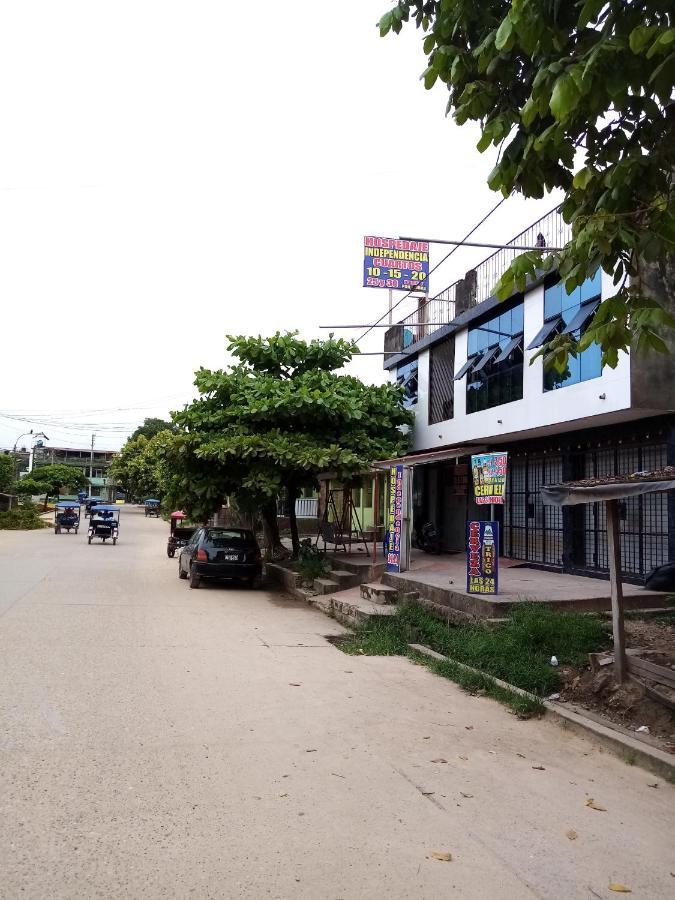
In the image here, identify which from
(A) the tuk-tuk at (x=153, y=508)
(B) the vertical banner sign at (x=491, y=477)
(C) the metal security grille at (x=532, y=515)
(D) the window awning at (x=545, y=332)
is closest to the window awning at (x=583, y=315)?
(D) the window awning at (x=545, y=332)

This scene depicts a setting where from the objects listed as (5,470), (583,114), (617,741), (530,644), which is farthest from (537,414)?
(5,470)

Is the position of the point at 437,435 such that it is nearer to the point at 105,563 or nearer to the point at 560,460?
the point at 560,460

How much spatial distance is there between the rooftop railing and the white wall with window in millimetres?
708

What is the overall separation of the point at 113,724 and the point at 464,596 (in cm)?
603

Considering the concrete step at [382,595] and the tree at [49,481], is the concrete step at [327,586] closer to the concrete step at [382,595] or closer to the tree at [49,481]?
the concrete step at [382,595]

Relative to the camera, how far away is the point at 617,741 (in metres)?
5.82

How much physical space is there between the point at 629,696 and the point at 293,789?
3.77 metres

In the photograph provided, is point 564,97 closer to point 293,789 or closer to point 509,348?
point 293,789

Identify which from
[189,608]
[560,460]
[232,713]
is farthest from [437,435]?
[232,713]

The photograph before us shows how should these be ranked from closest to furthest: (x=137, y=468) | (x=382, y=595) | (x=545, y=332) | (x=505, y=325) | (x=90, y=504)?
(x=382, y=595) < (x=545, y=332) < (x=505, y=325) < (x=90, y=504) < (x=137, y=468)

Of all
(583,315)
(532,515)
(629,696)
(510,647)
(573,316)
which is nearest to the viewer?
(629,696)

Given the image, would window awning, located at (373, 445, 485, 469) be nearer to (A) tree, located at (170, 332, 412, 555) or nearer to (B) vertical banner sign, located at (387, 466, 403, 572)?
(B) vertical banner sign, located at (387, 466, 403, 572)

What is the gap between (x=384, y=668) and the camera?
28.9 feet

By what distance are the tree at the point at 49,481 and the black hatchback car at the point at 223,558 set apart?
58.5 meters
